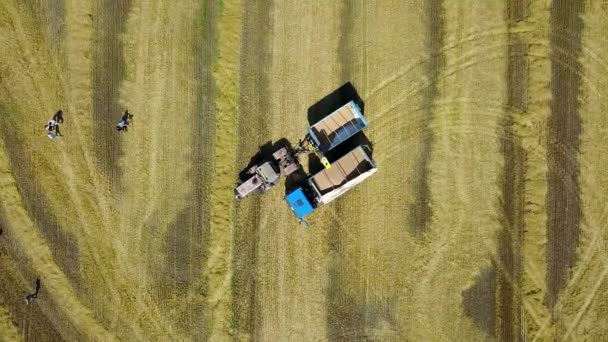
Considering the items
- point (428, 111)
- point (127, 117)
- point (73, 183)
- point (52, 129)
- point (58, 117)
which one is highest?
point (58, 117)

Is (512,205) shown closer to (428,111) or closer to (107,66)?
(428,111)

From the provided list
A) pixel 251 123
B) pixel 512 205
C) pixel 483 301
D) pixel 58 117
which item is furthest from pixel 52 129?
pixel 512 205

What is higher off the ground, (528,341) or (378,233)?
(378,233)

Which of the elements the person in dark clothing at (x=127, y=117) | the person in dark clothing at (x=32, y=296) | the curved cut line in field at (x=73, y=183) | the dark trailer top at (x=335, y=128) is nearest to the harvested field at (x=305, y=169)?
the curved cut line in field at (x=73, y=183)

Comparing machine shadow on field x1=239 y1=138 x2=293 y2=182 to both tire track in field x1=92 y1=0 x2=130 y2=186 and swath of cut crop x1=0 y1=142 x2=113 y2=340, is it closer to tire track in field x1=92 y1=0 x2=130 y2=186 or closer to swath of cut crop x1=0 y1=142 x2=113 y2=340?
tire track in field x1=92 y1=0 x2=130 y2=186

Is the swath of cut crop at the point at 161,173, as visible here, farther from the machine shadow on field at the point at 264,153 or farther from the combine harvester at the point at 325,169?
the combine harvester at the point at 325,169

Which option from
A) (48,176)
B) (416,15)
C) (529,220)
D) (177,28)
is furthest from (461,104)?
(48,176)

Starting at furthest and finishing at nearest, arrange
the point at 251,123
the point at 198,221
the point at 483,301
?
1. the point at 251,123
2. the point at 198,221
3. the point at 483,301

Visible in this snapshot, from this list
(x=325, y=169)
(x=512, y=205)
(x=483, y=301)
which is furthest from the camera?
(x=512, y=205)

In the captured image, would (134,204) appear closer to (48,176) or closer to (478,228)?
(48,176)
